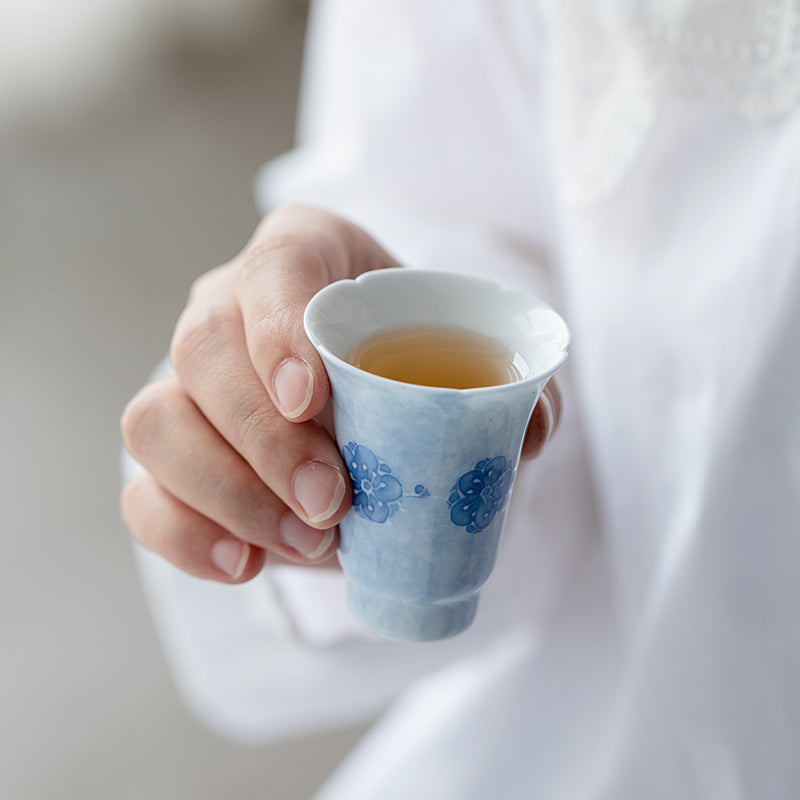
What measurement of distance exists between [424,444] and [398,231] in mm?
432

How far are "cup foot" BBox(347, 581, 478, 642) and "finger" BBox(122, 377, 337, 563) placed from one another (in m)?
0.04

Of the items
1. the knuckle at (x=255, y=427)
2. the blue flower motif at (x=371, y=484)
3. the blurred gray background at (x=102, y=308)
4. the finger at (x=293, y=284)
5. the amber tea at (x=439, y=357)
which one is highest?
the finger at (x=293, y=284)

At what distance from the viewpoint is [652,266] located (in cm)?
64

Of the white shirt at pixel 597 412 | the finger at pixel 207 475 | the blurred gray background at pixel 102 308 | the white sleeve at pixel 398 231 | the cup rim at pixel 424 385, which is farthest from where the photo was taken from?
the blurred gray background at pixel 102 308

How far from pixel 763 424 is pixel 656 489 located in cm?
10

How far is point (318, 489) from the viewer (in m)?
0.41

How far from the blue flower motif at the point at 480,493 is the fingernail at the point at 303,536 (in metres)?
0.08

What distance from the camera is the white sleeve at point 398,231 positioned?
0.72 m

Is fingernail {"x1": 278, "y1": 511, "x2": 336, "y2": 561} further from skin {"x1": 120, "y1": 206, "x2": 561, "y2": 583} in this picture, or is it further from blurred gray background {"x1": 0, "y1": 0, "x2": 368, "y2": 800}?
blurred gray background {"x1": 0, "y1": 0, "x2": 368, "y2": 800}

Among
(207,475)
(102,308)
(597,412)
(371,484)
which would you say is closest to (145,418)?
(207,475)

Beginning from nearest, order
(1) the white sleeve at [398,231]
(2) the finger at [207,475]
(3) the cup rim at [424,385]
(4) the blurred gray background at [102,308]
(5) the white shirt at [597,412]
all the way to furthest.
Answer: (3) the cup rim at [424,385]
(2) the finger at [207,475]
(5) the white shirt at [597,412]
(1) the white sleeve at [398,231]
(4) the blurred gray background at [102,308]

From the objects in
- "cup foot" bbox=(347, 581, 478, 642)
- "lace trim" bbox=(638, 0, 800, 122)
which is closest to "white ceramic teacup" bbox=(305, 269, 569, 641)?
"cup foot" bbox=(347, 581, 478, 642)

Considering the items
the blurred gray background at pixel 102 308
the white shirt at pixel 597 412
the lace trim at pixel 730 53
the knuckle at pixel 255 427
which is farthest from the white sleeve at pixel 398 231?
the blurred gray background at pixel 102 308

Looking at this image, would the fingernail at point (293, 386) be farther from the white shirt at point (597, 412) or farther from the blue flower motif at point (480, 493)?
the white shirt at point (597, 412)
